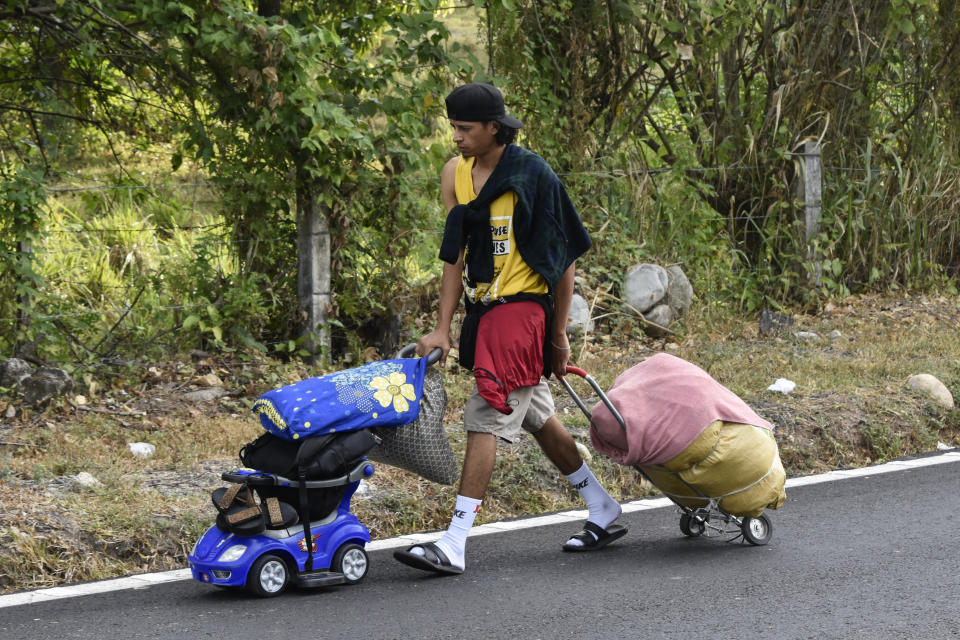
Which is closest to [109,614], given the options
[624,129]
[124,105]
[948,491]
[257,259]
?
[948,491]

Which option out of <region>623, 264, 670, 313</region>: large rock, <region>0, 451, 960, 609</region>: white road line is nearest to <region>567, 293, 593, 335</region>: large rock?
<region>623, 264, 670, 313</region>: large rock

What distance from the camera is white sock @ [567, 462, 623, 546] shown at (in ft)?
16.9

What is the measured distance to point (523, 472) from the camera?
19.4 ft

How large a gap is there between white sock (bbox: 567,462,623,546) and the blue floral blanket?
937 mm

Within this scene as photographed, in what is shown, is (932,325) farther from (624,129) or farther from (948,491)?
(948,491)

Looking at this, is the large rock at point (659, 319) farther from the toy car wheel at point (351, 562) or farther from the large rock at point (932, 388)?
the toy car wheel at point (351, 562)

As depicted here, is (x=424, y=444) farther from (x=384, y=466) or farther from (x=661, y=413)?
(x=384, y=466)

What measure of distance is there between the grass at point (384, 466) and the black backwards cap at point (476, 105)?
184 cm

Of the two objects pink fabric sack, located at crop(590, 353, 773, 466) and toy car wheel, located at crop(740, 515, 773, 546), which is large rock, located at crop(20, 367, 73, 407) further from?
toy car wheel, located at crop(740, 515, 773, 546)

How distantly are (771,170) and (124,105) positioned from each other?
5788 mm

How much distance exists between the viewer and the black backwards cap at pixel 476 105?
473 centimetres

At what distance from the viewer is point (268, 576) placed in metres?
4.39

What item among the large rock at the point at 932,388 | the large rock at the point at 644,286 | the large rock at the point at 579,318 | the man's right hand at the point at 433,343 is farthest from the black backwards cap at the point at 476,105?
the large rock at the point at 644,286

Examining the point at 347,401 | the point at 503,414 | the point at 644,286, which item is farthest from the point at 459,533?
the point at 644,286
